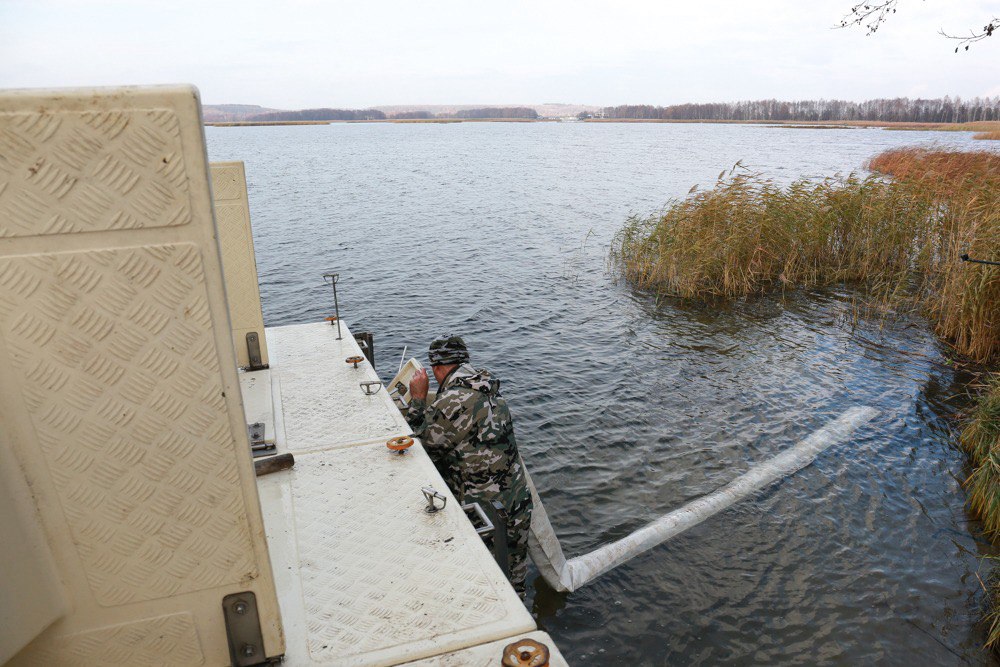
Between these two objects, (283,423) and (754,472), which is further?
(754,472)

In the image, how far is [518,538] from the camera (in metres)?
4.96

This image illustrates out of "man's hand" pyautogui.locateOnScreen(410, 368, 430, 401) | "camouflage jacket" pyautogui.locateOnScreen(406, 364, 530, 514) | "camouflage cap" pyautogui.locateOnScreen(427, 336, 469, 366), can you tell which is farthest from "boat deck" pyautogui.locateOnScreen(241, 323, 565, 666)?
"camouflage cap" pyautogui.locateOnScreen(427, 336, 469, 366)

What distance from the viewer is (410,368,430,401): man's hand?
510 centimetres

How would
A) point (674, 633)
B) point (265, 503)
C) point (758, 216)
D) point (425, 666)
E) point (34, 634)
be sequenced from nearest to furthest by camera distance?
point (34, 634) < point (425, 666) < point (265, 503) < point (674, 633) < point (758, 216)

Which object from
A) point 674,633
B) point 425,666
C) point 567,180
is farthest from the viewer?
point 567,180

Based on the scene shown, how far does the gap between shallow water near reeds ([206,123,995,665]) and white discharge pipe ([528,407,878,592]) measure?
0.45 ft

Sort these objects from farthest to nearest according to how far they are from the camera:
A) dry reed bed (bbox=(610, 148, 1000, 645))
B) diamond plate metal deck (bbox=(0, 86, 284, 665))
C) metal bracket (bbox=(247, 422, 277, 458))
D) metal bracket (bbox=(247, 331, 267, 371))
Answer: dry reed bed (bbox=(610, 148, 1000, 645)) → metal bracket (bbox=(247, 331, 267, 371)) → metal bracket (bbox=(247, 422, 277, 458)) → diamond plate metal deck (bbox=(0, 86, 284, 665))

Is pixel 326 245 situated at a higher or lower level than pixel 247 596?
lower

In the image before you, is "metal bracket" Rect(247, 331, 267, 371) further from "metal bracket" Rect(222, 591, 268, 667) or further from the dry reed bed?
the dry reed bed

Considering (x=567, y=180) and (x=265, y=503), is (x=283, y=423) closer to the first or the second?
(x=265, y=503)

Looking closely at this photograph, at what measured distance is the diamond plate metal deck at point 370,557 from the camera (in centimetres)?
313

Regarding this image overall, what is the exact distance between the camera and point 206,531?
248 cm

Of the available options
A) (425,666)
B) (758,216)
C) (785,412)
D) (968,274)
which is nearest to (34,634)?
(425,666)

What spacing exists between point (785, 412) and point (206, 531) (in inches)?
342
